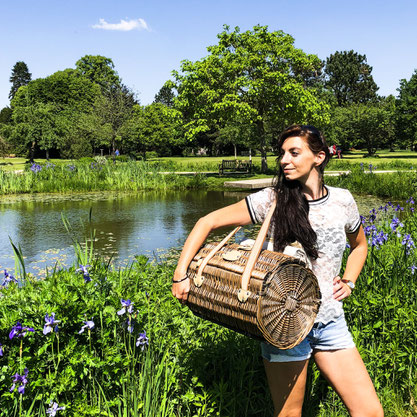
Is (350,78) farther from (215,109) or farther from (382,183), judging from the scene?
(382,183)

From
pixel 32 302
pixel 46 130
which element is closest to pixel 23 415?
pixel 32 302

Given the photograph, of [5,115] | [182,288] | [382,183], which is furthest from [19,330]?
[5,115]

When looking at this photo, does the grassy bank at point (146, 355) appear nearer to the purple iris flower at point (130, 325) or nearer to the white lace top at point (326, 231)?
the purple iris flower at point (130, 325)

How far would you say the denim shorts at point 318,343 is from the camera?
81.7 inches

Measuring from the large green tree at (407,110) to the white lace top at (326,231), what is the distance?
47798 mm

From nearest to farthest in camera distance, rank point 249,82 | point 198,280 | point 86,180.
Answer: point 198,280 → point 86,180 → point 249,82

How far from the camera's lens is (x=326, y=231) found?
7.03 feet

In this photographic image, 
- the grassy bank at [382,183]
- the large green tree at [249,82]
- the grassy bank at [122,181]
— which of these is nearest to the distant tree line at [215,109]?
the large green tree at [249,82]

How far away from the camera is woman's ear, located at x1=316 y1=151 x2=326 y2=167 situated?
2201 millimetres

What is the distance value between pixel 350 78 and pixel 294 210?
80.4m

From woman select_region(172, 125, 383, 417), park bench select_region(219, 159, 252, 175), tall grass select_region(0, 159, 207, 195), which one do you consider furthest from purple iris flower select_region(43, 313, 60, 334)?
park bench select_region(219, 159, 252, 175)

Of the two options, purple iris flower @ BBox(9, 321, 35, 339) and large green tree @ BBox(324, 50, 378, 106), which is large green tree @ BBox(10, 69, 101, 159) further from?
large green tree @ BBox(324, 50, 378, 106)

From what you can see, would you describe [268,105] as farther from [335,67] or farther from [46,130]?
[335,67]

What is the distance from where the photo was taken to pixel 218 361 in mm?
2973
